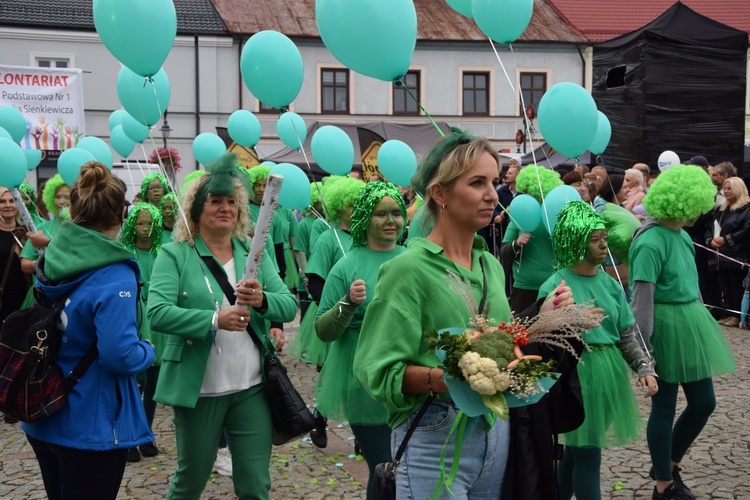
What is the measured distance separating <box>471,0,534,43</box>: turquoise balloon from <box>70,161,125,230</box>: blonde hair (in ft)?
8.74

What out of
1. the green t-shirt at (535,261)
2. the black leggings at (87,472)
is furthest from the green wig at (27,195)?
the black leggings at (87,472)

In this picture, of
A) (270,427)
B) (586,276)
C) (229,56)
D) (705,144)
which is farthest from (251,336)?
(229,56)

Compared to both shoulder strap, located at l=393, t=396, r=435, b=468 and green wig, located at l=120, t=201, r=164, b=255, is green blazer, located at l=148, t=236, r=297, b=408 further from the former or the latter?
green wig, located at l=120, t=201, r=164, b=255

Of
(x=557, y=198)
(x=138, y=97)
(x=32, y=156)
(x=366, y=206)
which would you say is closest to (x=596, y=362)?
(x=366, y=206)

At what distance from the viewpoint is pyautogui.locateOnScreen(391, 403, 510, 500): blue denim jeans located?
8.91 feet

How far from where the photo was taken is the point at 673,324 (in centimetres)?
498

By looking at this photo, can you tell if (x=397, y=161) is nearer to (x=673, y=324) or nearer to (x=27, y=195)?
(x=673, y=324)

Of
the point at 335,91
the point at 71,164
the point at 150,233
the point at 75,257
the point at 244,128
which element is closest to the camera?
the point at 75,257

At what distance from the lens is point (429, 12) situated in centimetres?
3222

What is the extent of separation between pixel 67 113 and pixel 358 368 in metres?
11.8

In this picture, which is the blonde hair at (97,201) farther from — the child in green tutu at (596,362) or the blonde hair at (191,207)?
the child in green tutu at (596,362)

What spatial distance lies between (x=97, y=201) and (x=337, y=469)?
2822mm

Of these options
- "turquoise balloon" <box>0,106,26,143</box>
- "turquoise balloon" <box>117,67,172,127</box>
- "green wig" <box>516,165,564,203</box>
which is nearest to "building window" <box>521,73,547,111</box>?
"turquoise balloon" <box>0,106,26,143</box>

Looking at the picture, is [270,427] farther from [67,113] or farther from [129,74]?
[67,113]
